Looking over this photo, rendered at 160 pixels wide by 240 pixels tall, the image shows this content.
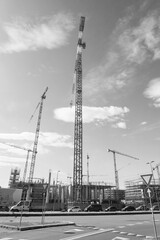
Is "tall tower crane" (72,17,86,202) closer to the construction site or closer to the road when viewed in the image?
the construction site

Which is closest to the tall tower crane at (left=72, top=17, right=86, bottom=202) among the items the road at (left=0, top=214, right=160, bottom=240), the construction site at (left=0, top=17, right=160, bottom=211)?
the construction site at (left=0, top=17, right=160, bottom=211)

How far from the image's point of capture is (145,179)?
36.4 feet

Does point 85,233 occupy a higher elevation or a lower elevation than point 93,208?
lower

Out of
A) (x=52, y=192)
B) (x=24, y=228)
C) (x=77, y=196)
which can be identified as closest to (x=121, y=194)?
(x=52, y=192)

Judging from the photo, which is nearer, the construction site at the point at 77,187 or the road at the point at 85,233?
the road at the point at 85,233

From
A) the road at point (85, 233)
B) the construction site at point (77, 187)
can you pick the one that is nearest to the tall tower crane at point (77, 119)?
the construction site at point (77, 187)

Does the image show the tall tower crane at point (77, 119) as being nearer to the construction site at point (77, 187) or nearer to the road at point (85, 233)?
the construction site at point (77, 187)

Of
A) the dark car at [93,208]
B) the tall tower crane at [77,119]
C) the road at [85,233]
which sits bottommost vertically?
the road at [85,233]

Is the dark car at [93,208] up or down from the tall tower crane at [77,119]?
down

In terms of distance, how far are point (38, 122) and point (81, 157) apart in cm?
3334

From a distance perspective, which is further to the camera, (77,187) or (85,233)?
(77,187)

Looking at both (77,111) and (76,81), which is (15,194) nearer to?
(77,111)

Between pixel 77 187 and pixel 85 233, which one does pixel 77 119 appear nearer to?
pixel 77 187

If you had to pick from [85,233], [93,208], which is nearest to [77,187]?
[93,208]
